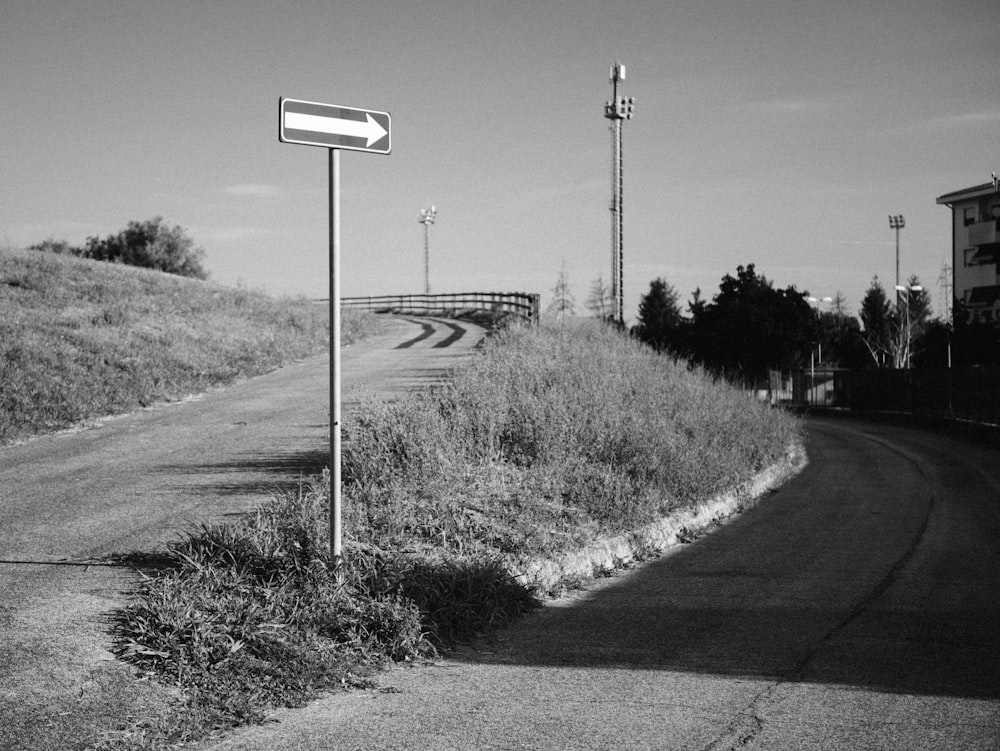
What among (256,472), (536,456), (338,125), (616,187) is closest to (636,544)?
(536,456)

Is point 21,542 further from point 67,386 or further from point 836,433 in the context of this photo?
point 836,433

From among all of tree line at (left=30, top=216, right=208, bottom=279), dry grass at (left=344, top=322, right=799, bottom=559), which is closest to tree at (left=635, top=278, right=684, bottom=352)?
tree line at (left=30, top=216, right=208, bottom=279)

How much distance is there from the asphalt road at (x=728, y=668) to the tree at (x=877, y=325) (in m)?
55.3

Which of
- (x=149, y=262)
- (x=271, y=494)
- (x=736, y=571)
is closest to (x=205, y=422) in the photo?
(x=271, y=494)

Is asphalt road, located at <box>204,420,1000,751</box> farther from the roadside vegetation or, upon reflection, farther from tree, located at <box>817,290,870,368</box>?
tree, located at <box>817,290,870,368</box>

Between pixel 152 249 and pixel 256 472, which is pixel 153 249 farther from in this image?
pixel 256 472

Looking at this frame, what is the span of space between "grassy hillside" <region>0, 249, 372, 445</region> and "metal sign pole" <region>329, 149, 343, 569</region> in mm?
8997

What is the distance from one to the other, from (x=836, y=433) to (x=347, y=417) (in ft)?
69.9

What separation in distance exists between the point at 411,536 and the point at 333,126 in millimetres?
3273

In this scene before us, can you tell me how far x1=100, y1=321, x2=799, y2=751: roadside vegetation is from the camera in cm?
516

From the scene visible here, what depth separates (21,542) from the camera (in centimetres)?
742

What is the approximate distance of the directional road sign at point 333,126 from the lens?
20.0 ft

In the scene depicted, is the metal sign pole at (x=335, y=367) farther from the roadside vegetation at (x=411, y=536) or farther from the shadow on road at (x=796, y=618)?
the shadow on road at (x=796, y=618)

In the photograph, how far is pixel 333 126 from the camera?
637 centimetres
